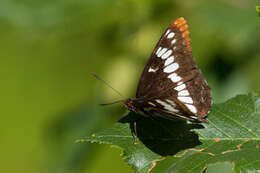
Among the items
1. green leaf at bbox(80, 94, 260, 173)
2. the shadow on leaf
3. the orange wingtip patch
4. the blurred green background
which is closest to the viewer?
green leaf at bbox(80, 94, 260, 173)

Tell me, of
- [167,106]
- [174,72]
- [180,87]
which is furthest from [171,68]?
[167,106]

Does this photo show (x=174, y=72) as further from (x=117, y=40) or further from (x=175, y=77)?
(x=117, y=40)

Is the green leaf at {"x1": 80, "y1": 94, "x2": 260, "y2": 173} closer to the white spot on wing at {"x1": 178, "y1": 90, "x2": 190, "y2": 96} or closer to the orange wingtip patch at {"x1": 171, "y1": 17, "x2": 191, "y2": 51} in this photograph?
the white spot on wing at {"x1": 178, "y1": 90, "x2": 190, "y2": 96}

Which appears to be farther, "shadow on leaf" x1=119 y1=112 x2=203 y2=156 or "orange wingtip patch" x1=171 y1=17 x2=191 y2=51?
"orange wingtip patch" x1=171 y1=17 x2=191 y2=51

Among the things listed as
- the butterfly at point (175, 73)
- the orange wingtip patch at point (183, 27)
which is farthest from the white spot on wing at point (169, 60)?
the orange wingtip patch at point (183, 27)

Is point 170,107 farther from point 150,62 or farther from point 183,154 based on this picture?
point 150,62

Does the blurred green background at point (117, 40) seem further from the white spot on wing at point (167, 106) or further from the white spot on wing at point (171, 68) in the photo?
the white spot on wing at point (167, 106)

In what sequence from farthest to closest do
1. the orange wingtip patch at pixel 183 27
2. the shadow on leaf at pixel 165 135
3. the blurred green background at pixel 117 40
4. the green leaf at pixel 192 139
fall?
the blurred green background at pixel 117 40 → the orange wingtip patch at pixel 183 27 → the shadow on leaf at pixel 165 135 → the green leaf at pixel 192 139

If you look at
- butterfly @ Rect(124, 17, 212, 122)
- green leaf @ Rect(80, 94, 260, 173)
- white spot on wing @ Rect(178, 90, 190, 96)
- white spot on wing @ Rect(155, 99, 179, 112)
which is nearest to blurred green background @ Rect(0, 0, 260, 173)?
butterfly @ Rect(124, 17, 212, 122)
